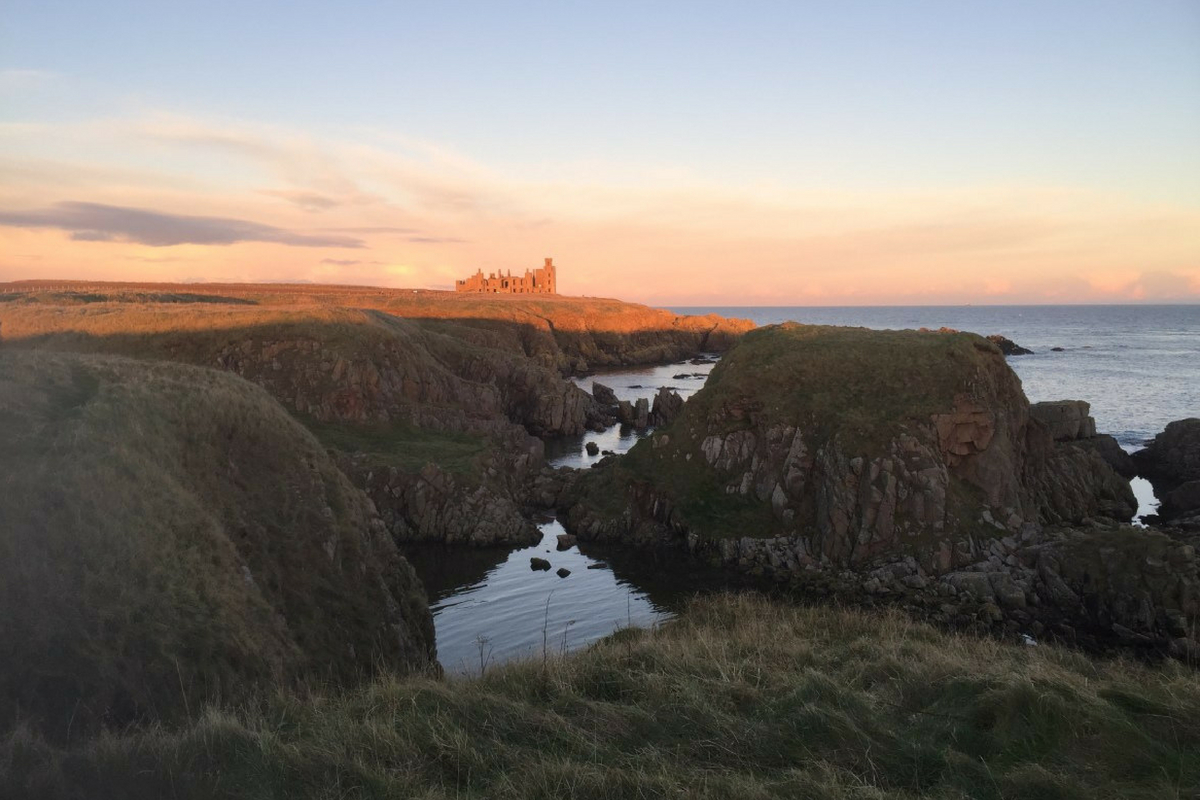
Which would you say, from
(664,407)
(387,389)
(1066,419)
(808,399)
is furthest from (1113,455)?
(387,389)

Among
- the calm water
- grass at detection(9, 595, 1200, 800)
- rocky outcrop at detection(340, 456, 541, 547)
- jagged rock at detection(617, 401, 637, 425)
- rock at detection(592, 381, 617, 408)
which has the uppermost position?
grass at detection(9, 595, 1200, 800)

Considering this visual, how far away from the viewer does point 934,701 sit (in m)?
11.7

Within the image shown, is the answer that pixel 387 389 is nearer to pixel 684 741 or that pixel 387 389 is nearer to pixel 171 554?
pixel 171 554

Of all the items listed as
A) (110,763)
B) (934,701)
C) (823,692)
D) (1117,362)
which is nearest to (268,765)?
(110,763)

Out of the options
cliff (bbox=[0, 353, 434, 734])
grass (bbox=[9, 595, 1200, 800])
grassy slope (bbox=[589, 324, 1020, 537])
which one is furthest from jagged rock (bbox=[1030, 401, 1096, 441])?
cliff (bbox=[0, 353, 434, 734])

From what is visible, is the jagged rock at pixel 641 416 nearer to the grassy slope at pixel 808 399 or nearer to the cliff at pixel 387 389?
the cliff at pixel 387 389

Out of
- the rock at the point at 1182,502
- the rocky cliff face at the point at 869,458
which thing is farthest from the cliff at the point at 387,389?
the rock at the point at 1182,502

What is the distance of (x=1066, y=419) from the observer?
52.5m

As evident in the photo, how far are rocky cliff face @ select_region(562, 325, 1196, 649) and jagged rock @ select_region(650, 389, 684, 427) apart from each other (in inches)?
924

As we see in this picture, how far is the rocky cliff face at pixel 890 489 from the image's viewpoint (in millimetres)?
30578

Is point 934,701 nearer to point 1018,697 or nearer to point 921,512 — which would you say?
point 1018,697

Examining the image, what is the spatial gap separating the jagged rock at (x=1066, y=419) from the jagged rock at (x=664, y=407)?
29272mm

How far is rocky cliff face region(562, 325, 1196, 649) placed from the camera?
3058cm

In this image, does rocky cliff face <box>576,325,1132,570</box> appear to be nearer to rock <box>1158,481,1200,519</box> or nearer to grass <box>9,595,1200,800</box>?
rock <box>1158,481,1200,519</box>
